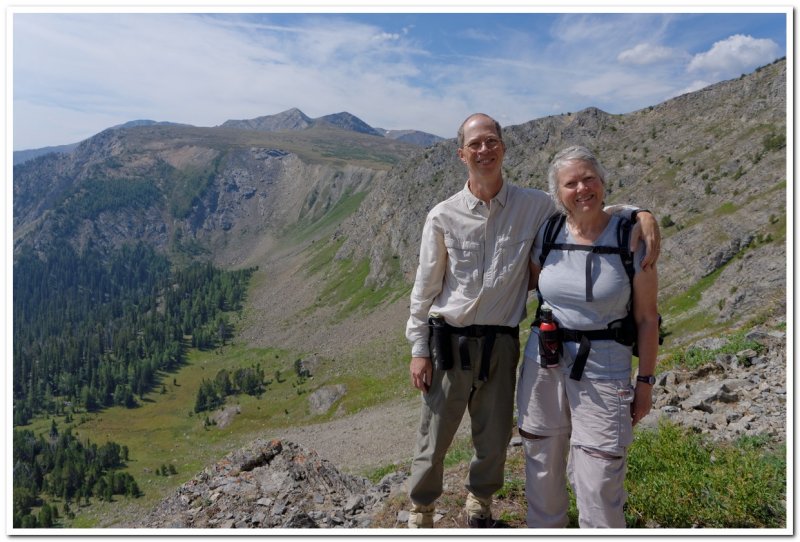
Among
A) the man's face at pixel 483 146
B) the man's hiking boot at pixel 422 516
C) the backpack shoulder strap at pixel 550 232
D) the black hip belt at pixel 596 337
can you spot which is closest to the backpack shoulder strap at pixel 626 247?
the black hip belt at pixel 596 337

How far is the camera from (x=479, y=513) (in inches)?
297

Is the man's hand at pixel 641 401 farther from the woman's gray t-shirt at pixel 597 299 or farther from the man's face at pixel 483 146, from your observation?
the man's face at pixel 483 146

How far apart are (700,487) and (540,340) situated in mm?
3682

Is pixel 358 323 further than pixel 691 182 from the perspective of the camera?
Yes

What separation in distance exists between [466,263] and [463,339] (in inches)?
38.7

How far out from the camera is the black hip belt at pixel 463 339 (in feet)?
22.2

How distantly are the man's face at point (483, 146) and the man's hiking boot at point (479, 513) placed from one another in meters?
4.63

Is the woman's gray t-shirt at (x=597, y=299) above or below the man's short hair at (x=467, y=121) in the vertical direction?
below

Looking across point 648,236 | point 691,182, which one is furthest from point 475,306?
point 691,182

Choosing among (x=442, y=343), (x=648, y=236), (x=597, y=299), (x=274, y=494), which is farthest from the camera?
(x=274, y=494)

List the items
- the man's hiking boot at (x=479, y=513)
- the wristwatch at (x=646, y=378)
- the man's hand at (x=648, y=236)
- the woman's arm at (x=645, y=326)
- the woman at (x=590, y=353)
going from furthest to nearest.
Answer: the man's hiking boot at (x=479, y=513) → the wristwatch at (x=646, y=378) → the woman at (x=590, y=353) → the woman's arm at (x=645, y=326) → the man's hand at (x=648, y=236)

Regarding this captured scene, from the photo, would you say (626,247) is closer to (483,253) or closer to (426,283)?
(483,253)
